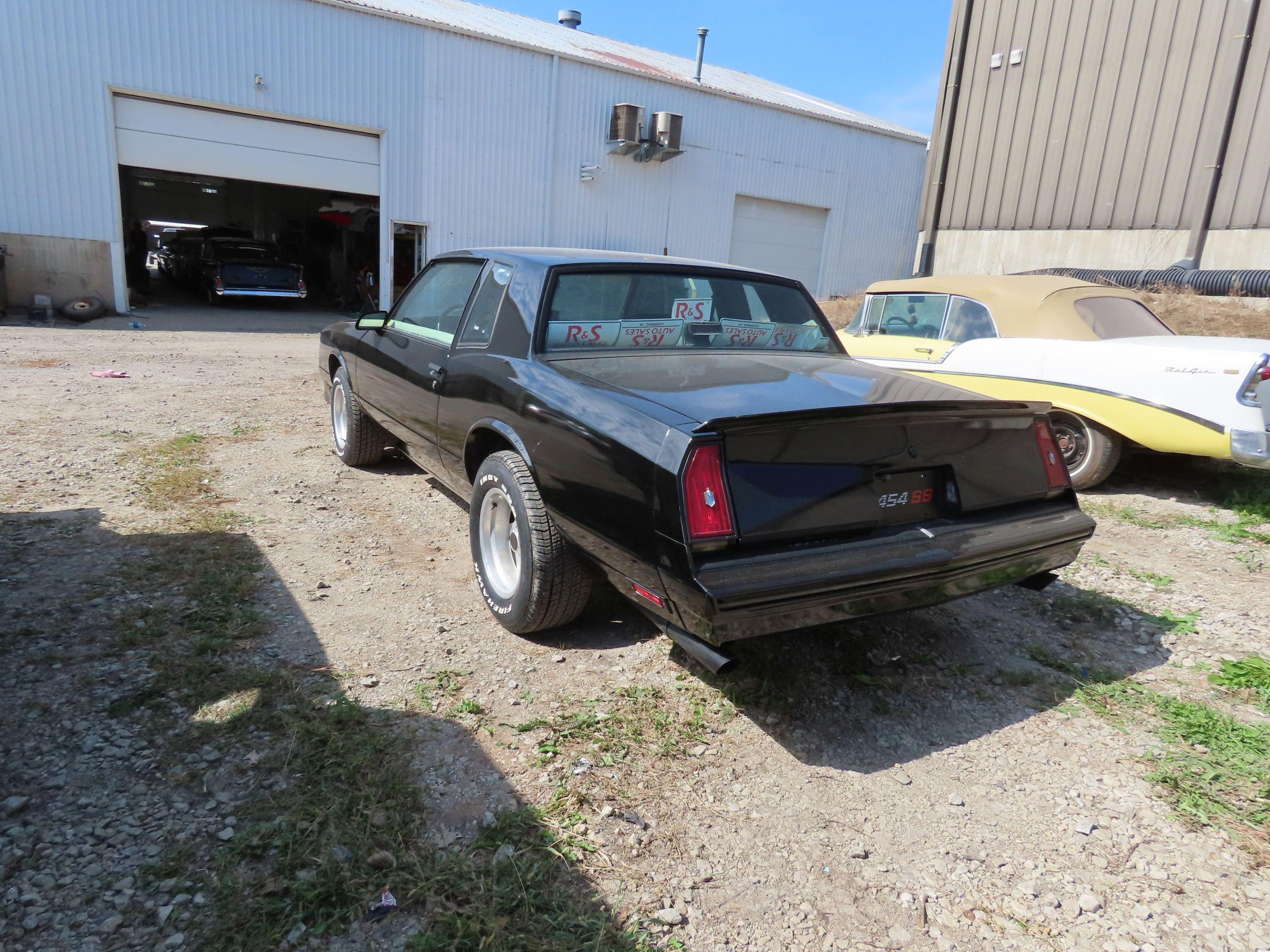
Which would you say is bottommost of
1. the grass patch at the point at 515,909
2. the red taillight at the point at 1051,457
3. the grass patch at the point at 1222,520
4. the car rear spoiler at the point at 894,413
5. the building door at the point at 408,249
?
the grass patch at the point at 515,909

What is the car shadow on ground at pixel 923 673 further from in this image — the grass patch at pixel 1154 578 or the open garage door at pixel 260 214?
the open garage door at pixel 260 214

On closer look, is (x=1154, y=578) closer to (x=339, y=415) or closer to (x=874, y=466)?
(x=874, y=466)

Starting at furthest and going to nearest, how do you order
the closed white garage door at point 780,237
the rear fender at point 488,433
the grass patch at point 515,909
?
the closed white garage door at point 780,237 → the rear fender at point 488,433 → the grass patch at point 515,909

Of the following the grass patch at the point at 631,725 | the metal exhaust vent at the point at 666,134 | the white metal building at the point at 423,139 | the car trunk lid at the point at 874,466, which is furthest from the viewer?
the metal exhaust vent at the point at 666,134

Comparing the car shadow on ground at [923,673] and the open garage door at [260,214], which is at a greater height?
the open garage door at [260,214]

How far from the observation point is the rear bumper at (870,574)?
226 cm

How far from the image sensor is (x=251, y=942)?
1.76 m

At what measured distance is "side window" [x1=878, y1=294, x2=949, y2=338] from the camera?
6.36 m

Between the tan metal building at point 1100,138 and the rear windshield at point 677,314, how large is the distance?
1224 cm

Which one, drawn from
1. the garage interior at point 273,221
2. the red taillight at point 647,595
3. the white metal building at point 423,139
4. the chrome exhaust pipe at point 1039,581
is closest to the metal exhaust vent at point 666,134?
the white metal building at point 423,139

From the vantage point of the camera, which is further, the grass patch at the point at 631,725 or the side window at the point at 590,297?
the side window at the point at 590,297

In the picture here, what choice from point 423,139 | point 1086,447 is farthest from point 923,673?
point 423,139

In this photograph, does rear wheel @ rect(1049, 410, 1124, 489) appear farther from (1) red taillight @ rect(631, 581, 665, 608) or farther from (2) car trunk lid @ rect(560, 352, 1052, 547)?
(1) red taillight @ rect(631, 581, 665, 608)

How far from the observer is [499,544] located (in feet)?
11.0
